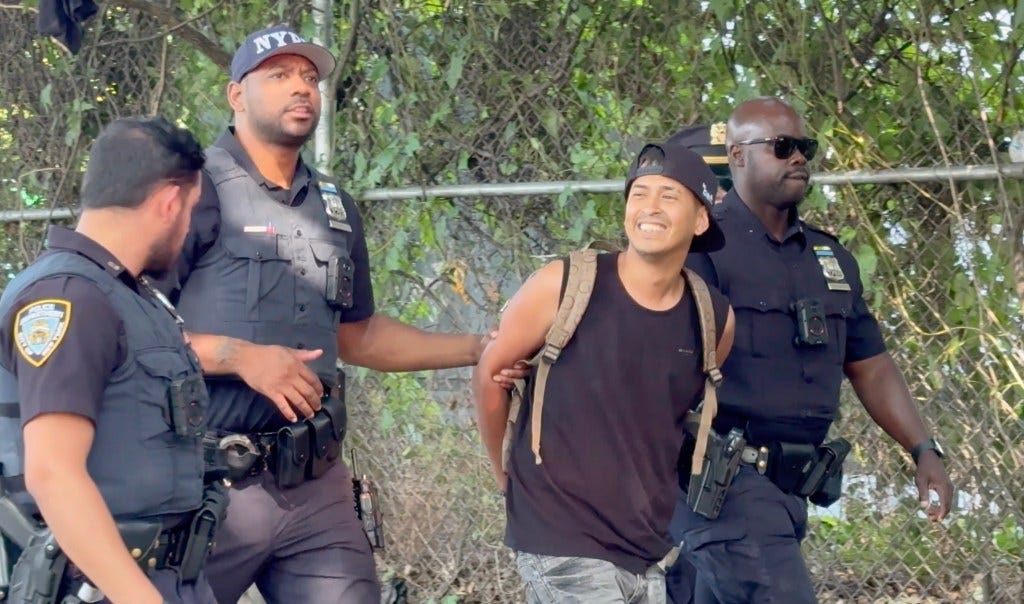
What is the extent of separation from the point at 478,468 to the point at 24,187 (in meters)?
2.82

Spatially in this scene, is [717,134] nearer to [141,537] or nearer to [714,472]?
[714,472]

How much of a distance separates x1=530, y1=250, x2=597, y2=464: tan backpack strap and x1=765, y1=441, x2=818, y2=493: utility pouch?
2.85 feet

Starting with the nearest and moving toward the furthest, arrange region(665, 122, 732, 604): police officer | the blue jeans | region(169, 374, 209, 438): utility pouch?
1. region(169, 374, 209, 438): utility pouch
2. the blue jeans
3. region(665, 122, 732, 604): police officer

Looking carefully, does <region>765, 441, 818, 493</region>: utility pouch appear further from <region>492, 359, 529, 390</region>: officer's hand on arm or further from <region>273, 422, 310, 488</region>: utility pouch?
<region>273, 422, 310, 488</region>: utility pouch

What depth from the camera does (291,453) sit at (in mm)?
3822

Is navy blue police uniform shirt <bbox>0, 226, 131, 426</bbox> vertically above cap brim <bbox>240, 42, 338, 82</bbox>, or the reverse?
cap brim <bbox>240, 42, 338, 82</bbox>

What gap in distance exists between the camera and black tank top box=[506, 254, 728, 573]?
11.3ft

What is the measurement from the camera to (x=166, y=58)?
6.36 meters

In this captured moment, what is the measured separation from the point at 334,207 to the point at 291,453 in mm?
748

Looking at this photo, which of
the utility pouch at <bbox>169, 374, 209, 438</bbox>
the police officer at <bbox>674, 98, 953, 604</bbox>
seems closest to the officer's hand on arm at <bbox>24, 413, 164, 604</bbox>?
the utility pouch at <bbox>169, 374, 209, 438</bbox>

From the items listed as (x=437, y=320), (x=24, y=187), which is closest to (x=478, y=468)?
(x=437, y=320)

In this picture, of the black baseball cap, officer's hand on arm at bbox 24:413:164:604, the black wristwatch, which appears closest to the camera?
officer's hand on arm at bbox 24:413:164:604

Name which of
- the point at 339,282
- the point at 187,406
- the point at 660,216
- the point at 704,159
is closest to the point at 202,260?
the point at 339,282

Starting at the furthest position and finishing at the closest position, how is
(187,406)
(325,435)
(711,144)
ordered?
(711,144) < (325,435) < (187,406)
